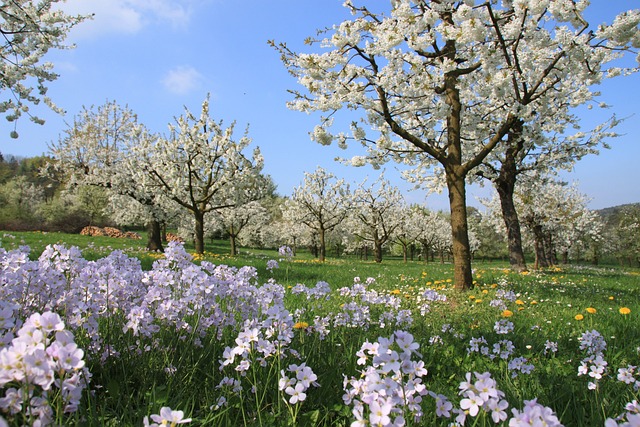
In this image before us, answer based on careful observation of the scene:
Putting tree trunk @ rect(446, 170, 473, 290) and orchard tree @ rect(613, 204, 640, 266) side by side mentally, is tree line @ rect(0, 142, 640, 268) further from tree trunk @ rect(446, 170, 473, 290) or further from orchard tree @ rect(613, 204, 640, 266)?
tree trunk @ rect(446, 170, 473, 290)

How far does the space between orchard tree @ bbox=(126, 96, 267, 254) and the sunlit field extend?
16.1 metres

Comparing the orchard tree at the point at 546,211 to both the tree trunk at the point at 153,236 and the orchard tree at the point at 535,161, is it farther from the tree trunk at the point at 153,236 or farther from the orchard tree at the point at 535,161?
the tree trunk at the point at 153,236

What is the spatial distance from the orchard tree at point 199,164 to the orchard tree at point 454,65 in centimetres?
1127

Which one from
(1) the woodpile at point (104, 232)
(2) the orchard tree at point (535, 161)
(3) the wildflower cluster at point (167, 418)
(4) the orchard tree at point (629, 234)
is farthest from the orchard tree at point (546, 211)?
(1) the woodpile at point (104, 232)

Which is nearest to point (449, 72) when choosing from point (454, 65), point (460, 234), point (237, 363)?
point (454, 65)

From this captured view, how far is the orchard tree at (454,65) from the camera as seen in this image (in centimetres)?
649

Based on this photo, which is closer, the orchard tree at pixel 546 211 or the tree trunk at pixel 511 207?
the tree trunk at pixel 511 207

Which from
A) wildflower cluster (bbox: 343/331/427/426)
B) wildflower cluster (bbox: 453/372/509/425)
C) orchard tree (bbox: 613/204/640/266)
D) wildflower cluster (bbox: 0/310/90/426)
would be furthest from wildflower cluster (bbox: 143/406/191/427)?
orchard tree (bbox: 613/204/640/266)

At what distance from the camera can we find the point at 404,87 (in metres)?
8.21

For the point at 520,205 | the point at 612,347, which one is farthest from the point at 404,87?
the point at 520,205

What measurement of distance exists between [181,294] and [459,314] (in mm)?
4294

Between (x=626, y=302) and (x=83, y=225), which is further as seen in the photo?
(x=83, y=225)

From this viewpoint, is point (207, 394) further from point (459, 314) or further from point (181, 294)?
point (459, 314)

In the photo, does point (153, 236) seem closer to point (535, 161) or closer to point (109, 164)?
point (109, 164)
